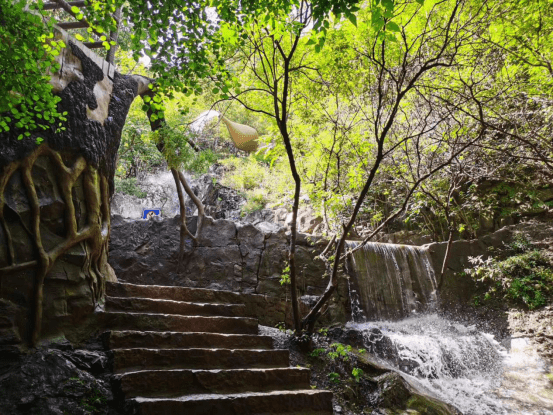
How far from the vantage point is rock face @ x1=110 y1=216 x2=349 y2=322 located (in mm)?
8188

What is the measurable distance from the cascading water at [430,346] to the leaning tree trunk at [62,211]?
5158 millimetres

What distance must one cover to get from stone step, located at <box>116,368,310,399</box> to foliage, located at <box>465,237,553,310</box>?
668cm

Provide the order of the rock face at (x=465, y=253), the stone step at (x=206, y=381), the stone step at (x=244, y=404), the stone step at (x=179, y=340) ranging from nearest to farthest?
the stone step at (x=244, y=404), the stone step at (x=206, y=381), the stone step at (x=179, y=340), the rock face at (x=465, y=253)

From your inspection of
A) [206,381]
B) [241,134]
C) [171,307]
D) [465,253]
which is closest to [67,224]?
[171,307]

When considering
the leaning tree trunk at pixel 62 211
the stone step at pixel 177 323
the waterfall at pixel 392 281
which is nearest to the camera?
the leaning tree trunk at pixel 62 211

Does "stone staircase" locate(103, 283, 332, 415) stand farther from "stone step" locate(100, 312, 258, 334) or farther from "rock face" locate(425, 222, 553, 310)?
"rock face" locate(425, 222, 553, 310)

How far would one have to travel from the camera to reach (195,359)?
376 centimetres

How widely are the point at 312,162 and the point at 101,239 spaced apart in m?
4.32

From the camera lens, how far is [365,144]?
6.12 meters

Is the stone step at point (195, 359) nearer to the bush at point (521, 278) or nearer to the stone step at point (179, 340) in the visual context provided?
the stone step at point (179, 340)

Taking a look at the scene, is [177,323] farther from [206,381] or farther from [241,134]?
[241,134]

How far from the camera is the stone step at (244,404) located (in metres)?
2.98

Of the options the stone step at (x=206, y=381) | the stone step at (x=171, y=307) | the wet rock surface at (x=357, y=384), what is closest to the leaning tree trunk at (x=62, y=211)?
the stone step at (x=171, y=307)

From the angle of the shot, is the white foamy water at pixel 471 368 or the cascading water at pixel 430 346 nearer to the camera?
the white foamy water at pixel 471 368
